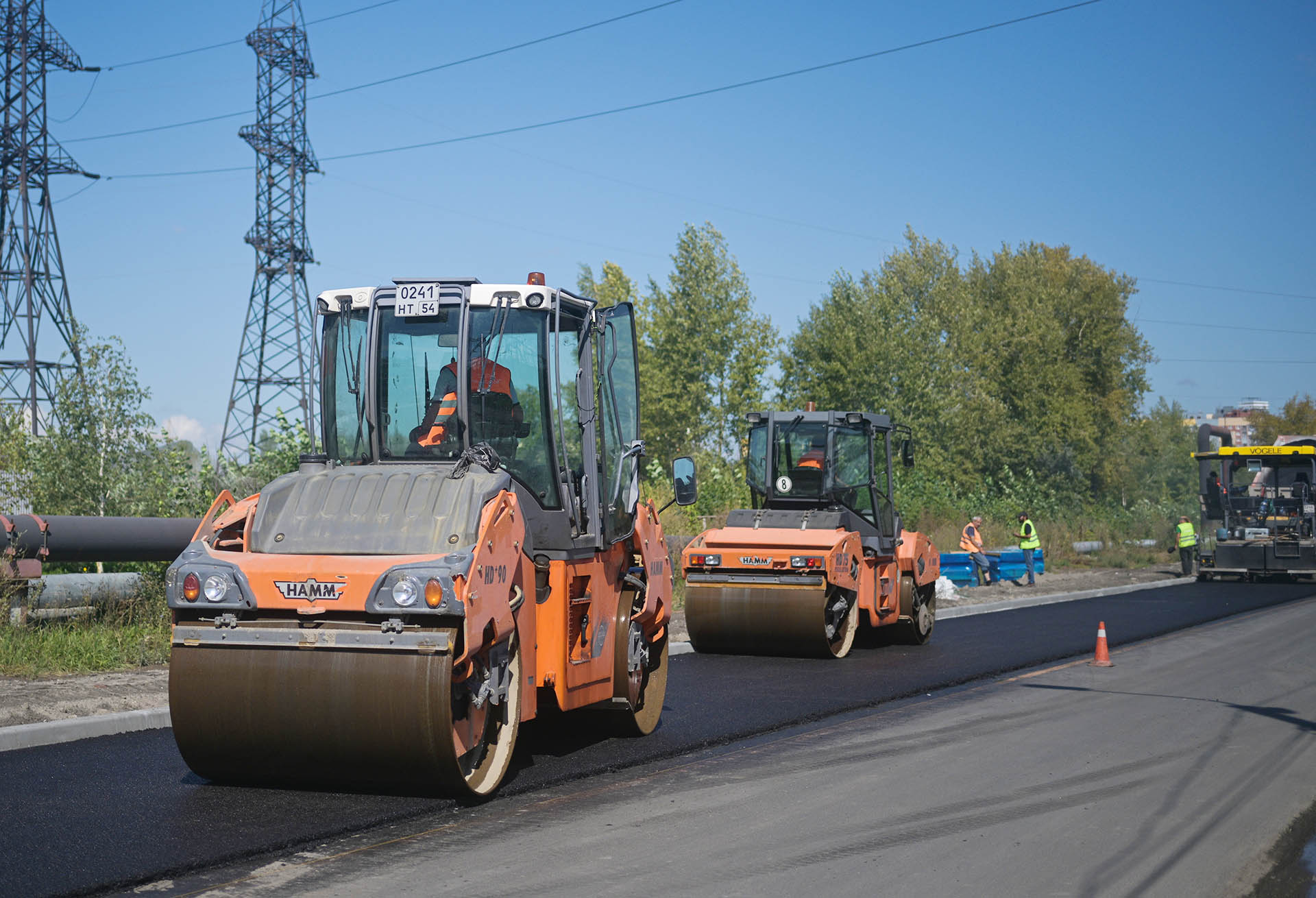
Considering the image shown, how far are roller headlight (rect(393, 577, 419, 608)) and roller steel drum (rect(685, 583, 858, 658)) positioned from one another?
765 centimetres

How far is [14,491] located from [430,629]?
417 inches

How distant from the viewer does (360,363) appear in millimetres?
7344

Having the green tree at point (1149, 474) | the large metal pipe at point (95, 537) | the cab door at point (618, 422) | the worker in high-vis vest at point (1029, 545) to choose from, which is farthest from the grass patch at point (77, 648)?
the green tree at point (1149, 474)

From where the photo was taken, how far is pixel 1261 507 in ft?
97.4

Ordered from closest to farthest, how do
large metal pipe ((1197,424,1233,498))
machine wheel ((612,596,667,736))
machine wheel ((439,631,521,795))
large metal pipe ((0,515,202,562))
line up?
machine wheel ((439,631,521,795))
machine wheel ((612,596,667,736))
large metal pipe ((0,515,202,562))
large metal pipe ((1197,424,1233,498))

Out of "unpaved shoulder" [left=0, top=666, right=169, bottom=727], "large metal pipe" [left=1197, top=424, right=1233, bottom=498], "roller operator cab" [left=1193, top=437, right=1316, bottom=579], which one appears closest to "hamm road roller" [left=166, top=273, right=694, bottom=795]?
"unpaved shoulder" [left=0, top=666, right=169, bottom=727]

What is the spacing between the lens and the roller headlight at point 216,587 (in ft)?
19.7

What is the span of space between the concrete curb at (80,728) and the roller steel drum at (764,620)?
243 inches

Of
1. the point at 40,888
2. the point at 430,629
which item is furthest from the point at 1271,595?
the point at 40,888

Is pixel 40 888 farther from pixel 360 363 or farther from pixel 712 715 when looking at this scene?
pixel 712 715

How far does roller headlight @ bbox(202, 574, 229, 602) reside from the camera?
6.00 meters

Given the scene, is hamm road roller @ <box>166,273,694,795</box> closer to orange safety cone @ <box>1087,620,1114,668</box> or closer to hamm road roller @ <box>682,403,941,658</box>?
hamm road roller @ <box>682,403,941,658</box>

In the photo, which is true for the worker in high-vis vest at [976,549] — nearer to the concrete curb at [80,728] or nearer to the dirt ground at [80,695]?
the dirt ground at [80,695]

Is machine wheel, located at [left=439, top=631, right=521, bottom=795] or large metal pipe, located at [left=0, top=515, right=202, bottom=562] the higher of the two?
large metal pipe, located at [left=0, top=515, right=202, bottom=562]
